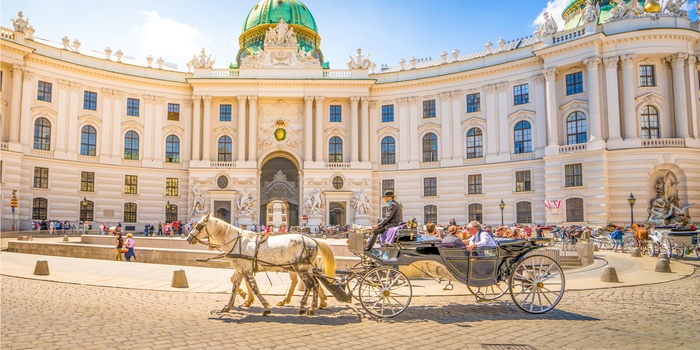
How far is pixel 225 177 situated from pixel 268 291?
36.7 m

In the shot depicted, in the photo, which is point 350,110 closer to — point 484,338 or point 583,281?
point 583,281

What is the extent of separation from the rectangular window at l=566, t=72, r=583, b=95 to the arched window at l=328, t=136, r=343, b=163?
72.3 feet

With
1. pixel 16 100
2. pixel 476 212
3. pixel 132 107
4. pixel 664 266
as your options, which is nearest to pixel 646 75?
pixel 476 212

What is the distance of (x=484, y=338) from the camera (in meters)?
8.08

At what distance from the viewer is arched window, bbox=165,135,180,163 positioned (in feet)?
163

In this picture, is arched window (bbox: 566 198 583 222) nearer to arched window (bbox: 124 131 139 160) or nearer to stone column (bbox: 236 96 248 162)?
stone column (bbox: 236 96 248 162)

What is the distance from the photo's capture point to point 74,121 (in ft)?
148

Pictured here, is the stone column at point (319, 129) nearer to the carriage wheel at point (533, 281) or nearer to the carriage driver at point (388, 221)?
the carriage driver at point (388, 221)

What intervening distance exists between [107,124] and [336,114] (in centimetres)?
2259

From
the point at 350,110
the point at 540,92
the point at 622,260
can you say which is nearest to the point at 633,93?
the point at 540,92

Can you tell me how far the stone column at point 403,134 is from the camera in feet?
161

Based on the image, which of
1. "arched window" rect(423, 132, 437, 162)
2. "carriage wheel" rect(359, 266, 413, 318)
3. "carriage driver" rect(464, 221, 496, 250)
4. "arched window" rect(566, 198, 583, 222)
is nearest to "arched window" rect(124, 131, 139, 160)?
"arched window" rect(423, 132, 437, 162)

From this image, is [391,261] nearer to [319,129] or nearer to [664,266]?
[664,266]

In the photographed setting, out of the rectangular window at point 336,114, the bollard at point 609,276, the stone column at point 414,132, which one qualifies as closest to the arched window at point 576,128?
the stone column at point 414,132
